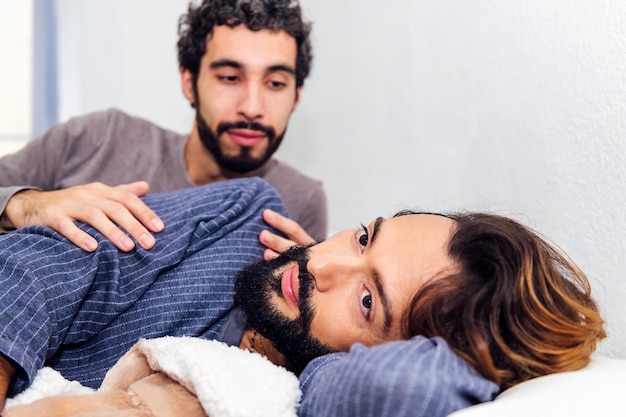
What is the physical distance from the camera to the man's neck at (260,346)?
107cm

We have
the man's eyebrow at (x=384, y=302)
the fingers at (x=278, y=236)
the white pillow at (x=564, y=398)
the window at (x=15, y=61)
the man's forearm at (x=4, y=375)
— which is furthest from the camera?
the window at (x=15, y=61)

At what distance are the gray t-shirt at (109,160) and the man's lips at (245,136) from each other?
19 centimetres

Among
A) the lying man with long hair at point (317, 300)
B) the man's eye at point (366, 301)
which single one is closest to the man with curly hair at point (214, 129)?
the lying man with long hair at point (317, 300)

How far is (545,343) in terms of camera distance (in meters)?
0.86

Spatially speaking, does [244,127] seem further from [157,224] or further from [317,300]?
[317,300]

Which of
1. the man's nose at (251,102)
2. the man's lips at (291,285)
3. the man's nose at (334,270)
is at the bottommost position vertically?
the man's lips at (291,285)

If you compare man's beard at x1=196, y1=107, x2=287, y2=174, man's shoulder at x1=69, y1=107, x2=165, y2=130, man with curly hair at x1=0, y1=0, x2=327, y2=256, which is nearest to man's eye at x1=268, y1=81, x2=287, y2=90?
man with curly hair at x1=0, y1=0, x2=327, y2=256

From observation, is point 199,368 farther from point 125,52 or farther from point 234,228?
point 125,52

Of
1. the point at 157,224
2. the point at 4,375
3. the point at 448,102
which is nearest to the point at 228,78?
the point at 448,102

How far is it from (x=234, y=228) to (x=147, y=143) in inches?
29.0

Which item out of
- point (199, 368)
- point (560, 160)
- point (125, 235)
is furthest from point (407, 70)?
point (199, 368)

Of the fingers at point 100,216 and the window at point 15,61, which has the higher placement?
the window at point 15,61

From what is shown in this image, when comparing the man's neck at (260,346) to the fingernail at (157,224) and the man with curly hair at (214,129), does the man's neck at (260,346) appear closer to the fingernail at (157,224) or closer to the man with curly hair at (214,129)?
the fingernail at (157,224)

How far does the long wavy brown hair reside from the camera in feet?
2.75
